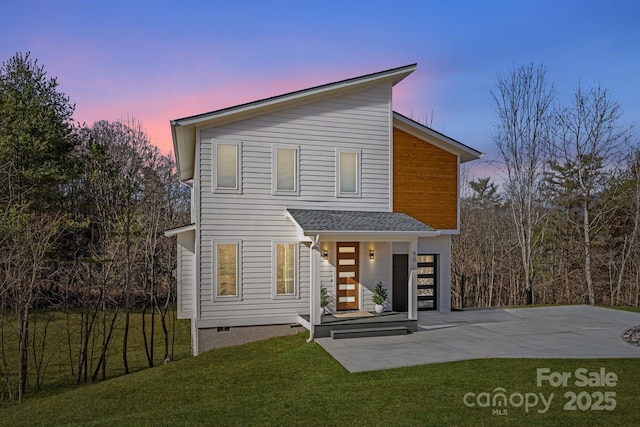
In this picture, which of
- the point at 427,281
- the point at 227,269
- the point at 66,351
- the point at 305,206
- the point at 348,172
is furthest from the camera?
the point at 66,351

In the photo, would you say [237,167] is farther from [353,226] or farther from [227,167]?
[353,226]

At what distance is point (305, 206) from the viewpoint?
12.1 metres

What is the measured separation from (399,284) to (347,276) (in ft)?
5.76

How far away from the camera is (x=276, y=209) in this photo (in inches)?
464

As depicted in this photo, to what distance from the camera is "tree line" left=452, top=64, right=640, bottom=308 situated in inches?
787

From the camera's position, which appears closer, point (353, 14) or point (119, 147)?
point (353, 14)

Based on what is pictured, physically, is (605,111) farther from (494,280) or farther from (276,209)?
(276,209)

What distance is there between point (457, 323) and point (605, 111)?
1459 cm

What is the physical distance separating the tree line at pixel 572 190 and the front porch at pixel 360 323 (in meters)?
10.2

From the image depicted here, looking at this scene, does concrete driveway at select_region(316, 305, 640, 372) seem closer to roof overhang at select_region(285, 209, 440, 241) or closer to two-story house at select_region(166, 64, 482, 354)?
two-story house at select_region(166, 64, 482, 354)

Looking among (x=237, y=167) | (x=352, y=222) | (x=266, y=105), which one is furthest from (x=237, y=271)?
(x=266, y=105)

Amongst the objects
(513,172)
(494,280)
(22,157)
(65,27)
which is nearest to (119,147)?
(22,157)

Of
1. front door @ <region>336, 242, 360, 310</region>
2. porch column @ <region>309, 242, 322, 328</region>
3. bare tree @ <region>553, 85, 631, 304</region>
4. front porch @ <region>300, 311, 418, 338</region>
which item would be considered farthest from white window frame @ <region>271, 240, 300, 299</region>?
bare tree @ <region>553, 85, 631, 304</region>

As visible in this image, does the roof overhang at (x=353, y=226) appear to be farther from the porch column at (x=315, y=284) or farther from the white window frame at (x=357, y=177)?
the white window frame at (x=357, y=177)
